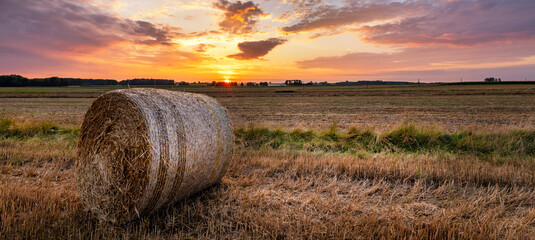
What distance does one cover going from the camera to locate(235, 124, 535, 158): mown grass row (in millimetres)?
8625

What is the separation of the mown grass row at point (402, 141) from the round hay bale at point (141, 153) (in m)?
4.33

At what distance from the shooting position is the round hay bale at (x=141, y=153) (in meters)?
4.16

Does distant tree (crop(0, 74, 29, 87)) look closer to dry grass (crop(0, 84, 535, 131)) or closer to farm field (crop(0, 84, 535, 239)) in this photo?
dry grass (crop(0, 84, 535, 131))

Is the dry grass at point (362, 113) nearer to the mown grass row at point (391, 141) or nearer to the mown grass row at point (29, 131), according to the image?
the mown grass row at point (391, 141)

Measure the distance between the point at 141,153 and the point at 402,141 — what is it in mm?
7859

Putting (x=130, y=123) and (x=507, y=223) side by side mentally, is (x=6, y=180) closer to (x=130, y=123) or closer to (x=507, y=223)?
(x=130, y=123)

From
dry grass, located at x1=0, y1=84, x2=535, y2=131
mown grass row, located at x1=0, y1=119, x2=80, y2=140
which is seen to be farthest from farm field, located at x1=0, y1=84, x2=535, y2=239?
dry grass, located at x1=0, y1=84, x2=535, y2=131

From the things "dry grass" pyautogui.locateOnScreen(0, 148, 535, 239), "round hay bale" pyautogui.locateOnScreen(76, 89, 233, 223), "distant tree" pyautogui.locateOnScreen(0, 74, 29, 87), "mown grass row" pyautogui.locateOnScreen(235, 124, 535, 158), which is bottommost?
"dry grass" pyautogui.locateOnScreen(0, 148, 535, 239)

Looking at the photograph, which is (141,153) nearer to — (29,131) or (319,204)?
(319,204)

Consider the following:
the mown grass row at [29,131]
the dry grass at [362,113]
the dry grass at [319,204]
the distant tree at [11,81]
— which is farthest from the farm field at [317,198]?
the distant tree at [11,81]

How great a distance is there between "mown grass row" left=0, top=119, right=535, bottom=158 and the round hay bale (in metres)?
4.15

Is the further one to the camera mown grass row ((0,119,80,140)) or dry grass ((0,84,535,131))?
dry grass ((0,84,535,131))

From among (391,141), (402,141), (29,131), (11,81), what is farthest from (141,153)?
(11,81)

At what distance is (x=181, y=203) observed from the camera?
487 centimetres
